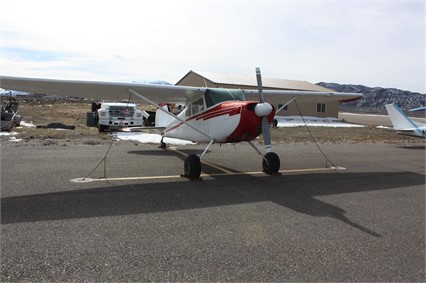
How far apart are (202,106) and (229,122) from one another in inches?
61.7

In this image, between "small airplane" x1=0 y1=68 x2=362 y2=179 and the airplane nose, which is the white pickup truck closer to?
"small airplane" x1=0 y1=68 x2=362 y2=179

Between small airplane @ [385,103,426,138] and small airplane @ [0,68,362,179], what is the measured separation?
8840 mm

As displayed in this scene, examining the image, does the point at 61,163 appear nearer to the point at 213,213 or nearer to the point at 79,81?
the point at 79,81

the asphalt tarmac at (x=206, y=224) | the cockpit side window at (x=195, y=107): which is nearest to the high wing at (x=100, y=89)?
the cockpit side window at (x=195, y=107)

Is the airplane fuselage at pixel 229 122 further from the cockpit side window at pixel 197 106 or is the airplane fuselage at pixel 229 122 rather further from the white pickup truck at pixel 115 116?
the white pickup truck at pixel 115 116

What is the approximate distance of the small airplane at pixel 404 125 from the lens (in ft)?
53.1

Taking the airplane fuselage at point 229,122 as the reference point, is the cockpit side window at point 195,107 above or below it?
above

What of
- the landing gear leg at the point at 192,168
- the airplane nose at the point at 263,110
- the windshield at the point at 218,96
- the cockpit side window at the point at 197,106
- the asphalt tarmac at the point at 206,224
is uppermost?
the windshield at the point at 218,96

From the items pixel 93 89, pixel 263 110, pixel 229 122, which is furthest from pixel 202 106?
pixel 93 89

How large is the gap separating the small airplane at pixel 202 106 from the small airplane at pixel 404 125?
348 inches

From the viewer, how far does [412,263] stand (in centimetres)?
380

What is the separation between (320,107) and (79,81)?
1505 inches

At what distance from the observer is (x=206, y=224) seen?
4.84 meters

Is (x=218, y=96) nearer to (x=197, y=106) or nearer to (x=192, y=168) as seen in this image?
(x=197, y=106)
